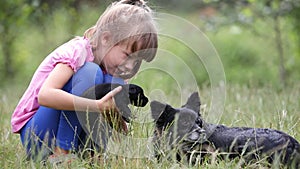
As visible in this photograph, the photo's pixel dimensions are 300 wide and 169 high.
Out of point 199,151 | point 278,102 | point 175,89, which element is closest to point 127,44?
point 199,151

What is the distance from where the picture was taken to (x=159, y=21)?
9.17ft

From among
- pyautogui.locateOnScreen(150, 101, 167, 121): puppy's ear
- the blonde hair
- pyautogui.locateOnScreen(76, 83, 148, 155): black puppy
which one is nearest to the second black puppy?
pyautogui.locateOnScreen(76, 83, 148, 155): black puppy

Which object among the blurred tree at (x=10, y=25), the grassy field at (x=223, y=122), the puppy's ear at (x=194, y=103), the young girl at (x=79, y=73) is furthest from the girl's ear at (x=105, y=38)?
the blurred tree at (x=10, y=25)

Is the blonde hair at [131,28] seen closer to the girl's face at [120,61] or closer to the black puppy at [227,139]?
the girl's face at [120,61]

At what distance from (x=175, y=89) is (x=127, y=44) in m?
2.57

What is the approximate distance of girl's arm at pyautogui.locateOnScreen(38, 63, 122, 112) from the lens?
2359 mm

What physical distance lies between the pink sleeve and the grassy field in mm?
360

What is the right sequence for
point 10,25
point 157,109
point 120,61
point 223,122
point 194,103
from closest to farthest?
point 157,109, point 194,103, point 120,61, point 223,122, point 10,25

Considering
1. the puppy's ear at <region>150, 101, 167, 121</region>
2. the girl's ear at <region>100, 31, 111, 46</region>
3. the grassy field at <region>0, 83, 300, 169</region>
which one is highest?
the girl's ear at <region>100, 31, 111, 46</region>

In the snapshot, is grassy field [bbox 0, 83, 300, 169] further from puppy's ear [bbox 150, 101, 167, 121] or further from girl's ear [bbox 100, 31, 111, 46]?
girl's ear [bbox 100, 31, 111, 46]

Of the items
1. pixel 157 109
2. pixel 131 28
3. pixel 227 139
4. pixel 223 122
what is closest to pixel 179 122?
pixel 157 109

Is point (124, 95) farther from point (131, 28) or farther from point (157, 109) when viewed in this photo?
point (131, 28)

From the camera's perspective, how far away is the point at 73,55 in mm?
2477

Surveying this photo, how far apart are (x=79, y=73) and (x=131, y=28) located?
33cm
